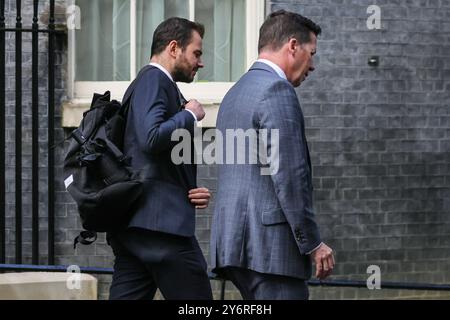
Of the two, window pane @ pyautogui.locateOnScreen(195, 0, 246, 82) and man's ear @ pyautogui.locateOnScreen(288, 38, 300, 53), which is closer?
man's ear @ pyautogui.locateOnScreen(288, 38, 300, 53)

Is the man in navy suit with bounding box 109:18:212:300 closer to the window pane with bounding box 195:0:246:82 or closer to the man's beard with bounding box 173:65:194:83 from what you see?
the man's beard with bounding box 173:65:194:83

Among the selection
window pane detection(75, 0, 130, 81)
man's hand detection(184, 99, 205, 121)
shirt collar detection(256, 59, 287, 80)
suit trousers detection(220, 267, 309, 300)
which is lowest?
suit trousers detection(220, 267, 309, 300)

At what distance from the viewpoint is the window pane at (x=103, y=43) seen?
8.88 meters

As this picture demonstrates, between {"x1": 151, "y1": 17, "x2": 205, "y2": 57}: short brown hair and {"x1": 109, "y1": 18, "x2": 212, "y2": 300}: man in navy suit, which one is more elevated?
{"x1": 151, "y1": 17, "x2": 205, "y2": 57}: short brown hair

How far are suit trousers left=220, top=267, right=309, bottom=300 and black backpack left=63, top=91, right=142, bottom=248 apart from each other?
691mm

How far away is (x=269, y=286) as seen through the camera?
15.4ft

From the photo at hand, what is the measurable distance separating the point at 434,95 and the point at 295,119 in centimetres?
482

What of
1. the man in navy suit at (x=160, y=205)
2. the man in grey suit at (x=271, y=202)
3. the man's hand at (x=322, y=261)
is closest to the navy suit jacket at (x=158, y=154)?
the man in navy suit at (x=160, y=205)

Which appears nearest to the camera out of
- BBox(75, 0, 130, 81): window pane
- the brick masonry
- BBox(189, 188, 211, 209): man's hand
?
BBox(189, 188, 211, 209): man's hand

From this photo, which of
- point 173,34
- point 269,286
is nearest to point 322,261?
point 269,286

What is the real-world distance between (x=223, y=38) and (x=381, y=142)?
1588 millimetres

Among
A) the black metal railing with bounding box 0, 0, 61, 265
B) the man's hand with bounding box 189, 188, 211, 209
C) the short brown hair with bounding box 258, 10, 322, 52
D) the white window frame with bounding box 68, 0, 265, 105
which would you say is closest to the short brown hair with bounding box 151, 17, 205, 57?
the short brown hair with bounding box 258, 10, 322, 52

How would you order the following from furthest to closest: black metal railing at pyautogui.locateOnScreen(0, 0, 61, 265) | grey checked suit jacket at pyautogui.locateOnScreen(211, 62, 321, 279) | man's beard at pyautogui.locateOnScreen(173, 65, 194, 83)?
black metal railing at pyautogui.locateOnScreen(0, 0, 61, 265)
man's beard at pyautogui.locateOnScreen(173, 65, 194, 83)
grey checked suit jacket at pyautogui.locateOnScreen(211, 62, 321, 279)

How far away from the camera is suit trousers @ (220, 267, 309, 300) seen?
470 centimetres
